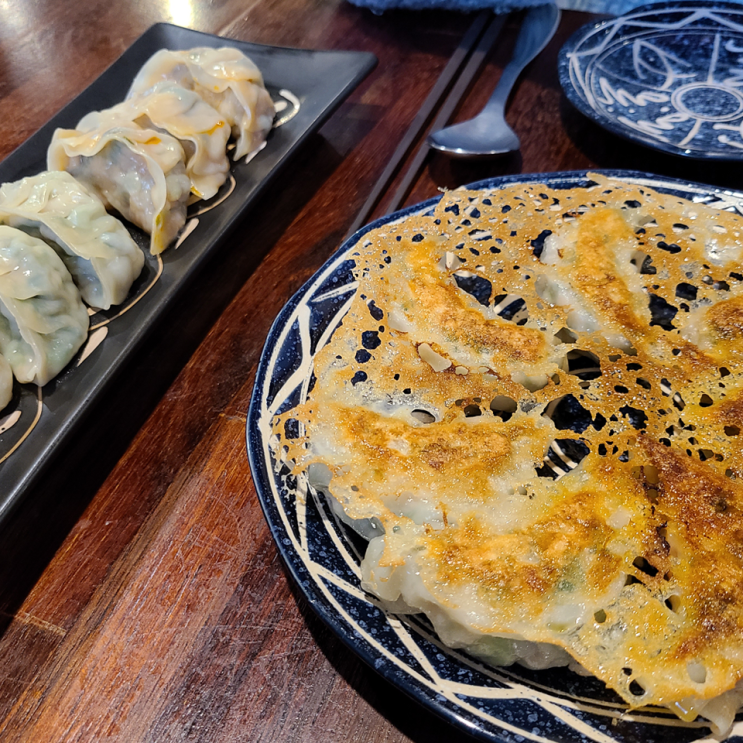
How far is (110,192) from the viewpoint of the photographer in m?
2.06

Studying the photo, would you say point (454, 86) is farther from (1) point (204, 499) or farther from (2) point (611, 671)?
(2) point (611, 671)

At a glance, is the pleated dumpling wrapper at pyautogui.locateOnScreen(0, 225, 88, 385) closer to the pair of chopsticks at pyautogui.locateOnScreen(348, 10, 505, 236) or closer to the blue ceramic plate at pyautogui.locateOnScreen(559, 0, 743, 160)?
the pair of chopsticks at pyautogui.locateOnScreen(348, 10, 505, 236)

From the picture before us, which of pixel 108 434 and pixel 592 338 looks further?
pixel 108 434

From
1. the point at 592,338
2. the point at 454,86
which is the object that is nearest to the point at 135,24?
the point at 454,86

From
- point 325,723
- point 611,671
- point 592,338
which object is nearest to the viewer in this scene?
point 611,671

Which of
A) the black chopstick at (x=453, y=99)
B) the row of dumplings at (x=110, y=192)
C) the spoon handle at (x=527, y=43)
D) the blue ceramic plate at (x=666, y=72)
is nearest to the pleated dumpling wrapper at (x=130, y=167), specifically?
the row of dumplings at (x=110, y=192)

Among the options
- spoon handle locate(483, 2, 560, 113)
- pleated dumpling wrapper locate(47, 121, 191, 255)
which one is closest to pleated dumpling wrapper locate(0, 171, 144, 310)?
pleated dumpling wrapper locate(47, 121, 191, 255)

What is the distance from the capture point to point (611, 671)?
2.90 ft

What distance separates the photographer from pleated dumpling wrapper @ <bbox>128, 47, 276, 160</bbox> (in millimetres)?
2227

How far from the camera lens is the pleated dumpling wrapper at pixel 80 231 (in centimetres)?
176

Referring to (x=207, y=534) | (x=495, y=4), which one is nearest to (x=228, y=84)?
(x=495, y=4)

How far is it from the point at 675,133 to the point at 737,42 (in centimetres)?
64

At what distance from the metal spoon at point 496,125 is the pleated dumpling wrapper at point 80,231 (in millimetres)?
1135

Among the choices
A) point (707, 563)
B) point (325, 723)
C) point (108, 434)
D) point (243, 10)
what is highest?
point (243, 10)
